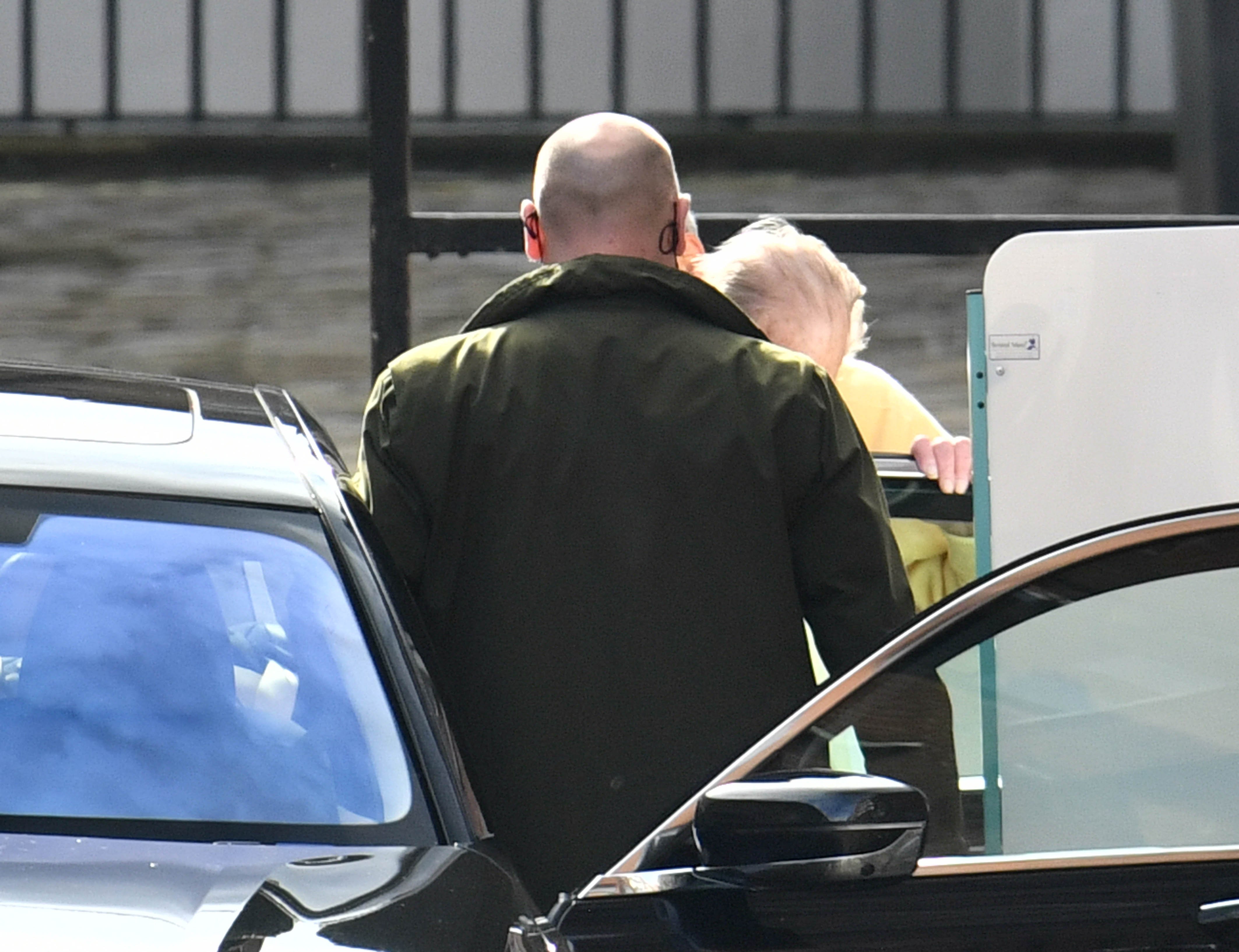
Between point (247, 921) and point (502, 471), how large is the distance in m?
1.04

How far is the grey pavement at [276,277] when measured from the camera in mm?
9812

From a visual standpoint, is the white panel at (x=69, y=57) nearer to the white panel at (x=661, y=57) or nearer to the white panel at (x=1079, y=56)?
the white panel at (x=661, y=57)

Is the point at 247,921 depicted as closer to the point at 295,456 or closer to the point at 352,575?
the point at 352,575

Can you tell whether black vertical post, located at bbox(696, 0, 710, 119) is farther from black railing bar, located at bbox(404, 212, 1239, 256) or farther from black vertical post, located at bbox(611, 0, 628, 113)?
black railing bar, located at bbox(404, 212, 1239, 256)

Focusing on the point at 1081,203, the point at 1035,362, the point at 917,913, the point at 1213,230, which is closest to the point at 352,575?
the point at 917,913

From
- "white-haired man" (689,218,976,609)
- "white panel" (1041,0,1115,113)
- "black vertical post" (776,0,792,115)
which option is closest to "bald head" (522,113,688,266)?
"white-haired man" (689,218,976,609)

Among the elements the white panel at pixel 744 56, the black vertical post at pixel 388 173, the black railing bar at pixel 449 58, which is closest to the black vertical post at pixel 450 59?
the black railing bar at pixel 449 58

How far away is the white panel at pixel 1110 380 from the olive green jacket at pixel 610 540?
647mm

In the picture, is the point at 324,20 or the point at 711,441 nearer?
the point at 711,441

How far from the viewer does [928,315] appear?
10.1 m

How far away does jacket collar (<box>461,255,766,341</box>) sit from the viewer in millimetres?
2928

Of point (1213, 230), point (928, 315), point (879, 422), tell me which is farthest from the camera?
point (928, 315)

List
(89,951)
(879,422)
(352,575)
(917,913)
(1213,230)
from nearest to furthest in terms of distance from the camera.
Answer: (89,951)
(917,913)
(352,575)
(1213,230)
(879,422)

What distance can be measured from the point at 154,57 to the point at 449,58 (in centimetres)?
145
